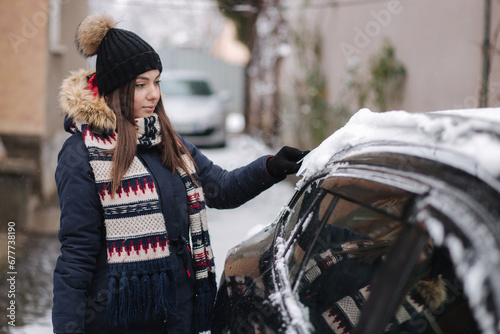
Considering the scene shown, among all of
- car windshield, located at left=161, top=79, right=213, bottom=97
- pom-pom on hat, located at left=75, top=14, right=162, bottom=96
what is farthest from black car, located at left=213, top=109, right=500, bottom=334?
car windshield, located at left=161, top=79, right=213, bottom=97

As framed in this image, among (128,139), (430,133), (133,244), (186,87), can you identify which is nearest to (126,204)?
(133,244)

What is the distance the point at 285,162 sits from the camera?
88.0 inches

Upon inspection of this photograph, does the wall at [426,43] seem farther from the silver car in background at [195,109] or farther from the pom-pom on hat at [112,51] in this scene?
the silver car in background at [195,109]

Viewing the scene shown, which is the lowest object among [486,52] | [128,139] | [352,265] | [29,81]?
[352,265]

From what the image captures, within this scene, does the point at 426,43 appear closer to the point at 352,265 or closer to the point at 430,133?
the point at 352,265

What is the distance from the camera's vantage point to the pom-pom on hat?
6.98ft

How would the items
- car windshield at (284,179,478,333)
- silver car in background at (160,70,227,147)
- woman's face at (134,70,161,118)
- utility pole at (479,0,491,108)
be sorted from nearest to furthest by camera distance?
car windshield at (284,179,478,333), woman's face at (134,70,161,118), utility pole at (479,0,491,108), silver car in background at (160,70,227,147)

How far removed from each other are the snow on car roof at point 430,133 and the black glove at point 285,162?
1.35ft

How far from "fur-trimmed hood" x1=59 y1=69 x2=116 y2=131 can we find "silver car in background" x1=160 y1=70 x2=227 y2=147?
943cm

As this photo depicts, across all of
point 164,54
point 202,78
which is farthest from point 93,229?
point 164,54

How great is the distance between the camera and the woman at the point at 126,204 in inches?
75.9

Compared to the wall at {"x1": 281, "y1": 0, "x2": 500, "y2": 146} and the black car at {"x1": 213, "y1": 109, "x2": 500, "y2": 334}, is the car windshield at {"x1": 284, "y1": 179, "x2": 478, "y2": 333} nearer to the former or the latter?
the black car at {"x1": 213, "y1": 109, "x2": 500, "y2": 334}

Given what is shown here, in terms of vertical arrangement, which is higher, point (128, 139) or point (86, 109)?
point (86, 109)

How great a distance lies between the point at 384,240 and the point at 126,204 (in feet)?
3.13
